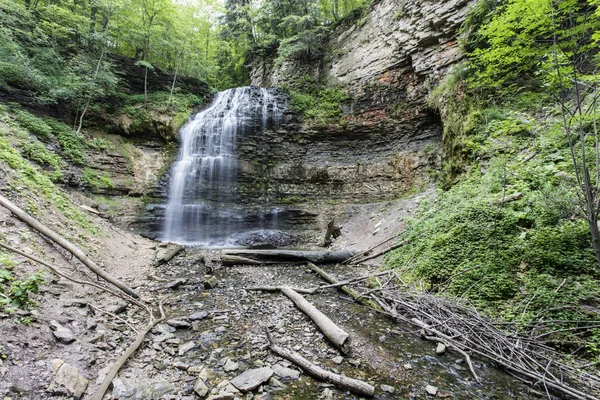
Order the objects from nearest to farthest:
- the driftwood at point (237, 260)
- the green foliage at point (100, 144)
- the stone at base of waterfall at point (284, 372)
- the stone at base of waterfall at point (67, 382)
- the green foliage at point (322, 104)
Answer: the stone at base of waterfall at point (67, 382) < the stone at base of waterfall at point (284, 372) < the driftwood at point (237, 260) < the green foliage at point (100, 144) < the green foliage at point (322, 104)

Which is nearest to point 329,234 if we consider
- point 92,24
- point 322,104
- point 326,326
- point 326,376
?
point 326,326

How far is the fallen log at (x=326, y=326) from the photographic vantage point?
3368 millimetres

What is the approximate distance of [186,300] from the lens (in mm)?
4844

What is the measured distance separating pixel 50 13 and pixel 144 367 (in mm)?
17528

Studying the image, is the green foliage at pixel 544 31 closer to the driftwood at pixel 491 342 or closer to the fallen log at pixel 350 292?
the driftwood at pixel 491 342

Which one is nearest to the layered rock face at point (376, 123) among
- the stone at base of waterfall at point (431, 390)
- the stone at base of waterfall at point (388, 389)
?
the stone at base of waterfall at point (431, 390)

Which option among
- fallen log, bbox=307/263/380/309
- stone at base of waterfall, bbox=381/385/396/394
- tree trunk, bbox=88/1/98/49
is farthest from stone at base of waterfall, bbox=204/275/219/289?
tree trunk, bbox=88/1/98/49

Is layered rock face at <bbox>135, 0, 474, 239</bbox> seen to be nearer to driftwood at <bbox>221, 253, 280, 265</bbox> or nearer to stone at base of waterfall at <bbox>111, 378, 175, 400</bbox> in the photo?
driftwood at <bbox>221, 253, 280, 265</bbox>

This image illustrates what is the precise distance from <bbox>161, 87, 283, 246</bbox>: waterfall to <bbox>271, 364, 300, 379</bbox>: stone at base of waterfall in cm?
1040

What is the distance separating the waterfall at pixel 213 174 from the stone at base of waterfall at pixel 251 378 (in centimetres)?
1045

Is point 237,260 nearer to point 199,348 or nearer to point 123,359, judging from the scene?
point 199,348

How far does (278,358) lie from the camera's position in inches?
125

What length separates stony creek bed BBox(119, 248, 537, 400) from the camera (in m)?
2.64

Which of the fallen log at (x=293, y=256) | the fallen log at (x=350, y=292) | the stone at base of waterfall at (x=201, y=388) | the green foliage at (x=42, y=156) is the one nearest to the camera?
the stone at base of waterfall at (x=201, y=388)
